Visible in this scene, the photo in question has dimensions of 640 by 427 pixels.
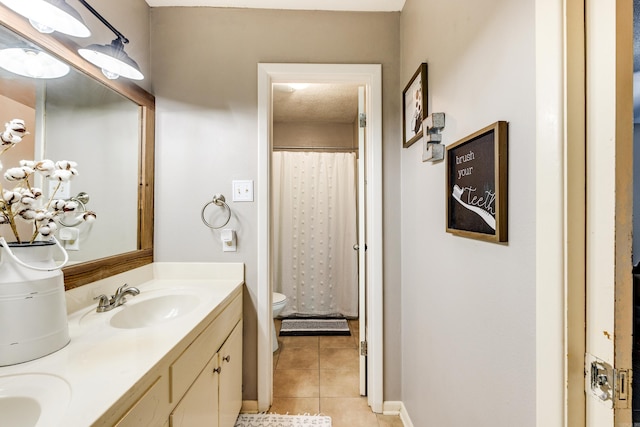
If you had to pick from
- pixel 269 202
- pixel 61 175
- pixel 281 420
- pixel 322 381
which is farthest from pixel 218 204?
pixel 322 381

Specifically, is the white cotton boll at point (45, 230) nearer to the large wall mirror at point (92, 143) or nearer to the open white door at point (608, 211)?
the large wall mirror at point (92, 143)

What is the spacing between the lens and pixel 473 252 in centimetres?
95

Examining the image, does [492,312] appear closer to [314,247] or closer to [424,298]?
[424,298]

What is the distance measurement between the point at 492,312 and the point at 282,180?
271 centimetres

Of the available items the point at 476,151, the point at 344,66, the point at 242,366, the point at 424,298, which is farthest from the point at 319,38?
the point at 242,366

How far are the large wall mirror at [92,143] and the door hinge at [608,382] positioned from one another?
163 cm

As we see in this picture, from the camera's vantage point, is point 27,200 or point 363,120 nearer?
point 27,200

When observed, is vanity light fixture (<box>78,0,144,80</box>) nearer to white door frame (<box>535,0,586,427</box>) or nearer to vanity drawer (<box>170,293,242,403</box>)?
vanity drawer (<box>170,293,242,403</box>)

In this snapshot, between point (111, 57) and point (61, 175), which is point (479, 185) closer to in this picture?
point (61, 175)

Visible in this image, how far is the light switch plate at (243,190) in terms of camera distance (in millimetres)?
1729

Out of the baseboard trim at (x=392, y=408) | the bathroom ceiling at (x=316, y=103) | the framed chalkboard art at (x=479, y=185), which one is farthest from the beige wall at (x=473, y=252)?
the bathroom ceiling at (x=316, y=103)

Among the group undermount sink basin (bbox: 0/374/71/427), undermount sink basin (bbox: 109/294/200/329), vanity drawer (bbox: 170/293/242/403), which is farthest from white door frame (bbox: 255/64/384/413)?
undermount sink basin (bbox: 0/374/71/427)

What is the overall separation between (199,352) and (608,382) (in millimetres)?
1163

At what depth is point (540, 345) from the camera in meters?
0.66
